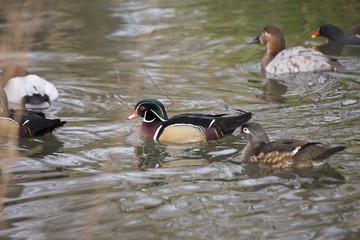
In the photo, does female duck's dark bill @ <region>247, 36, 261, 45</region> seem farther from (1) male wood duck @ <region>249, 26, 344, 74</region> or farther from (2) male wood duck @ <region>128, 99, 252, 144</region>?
(2) male wood duck @ <region>128, 99, 252, 144</region>

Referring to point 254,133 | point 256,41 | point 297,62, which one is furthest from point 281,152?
point 256,41

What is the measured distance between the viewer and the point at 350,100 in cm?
1126

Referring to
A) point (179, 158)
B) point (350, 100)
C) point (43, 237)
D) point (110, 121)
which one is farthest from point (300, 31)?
point (43, 237)

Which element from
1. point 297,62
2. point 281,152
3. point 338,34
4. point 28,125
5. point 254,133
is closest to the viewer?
point 281,152

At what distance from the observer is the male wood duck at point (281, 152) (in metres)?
8.47

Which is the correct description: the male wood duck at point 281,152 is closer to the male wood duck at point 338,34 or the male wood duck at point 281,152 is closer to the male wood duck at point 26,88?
the male wood duck at point 26,88

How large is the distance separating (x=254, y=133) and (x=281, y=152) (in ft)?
1.84

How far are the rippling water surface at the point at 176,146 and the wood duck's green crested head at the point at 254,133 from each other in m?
0.28

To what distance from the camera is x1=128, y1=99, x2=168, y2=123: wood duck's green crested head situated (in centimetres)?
1041

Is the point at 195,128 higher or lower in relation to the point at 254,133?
lower

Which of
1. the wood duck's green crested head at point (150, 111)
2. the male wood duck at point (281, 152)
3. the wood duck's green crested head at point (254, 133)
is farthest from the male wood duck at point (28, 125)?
the male wood duck at point (281, 152)

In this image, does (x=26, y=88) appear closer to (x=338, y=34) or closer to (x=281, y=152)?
A: (x=281, y=152)

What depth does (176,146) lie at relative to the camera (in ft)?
32.6

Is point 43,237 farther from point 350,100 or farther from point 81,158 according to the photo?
point 350,100
